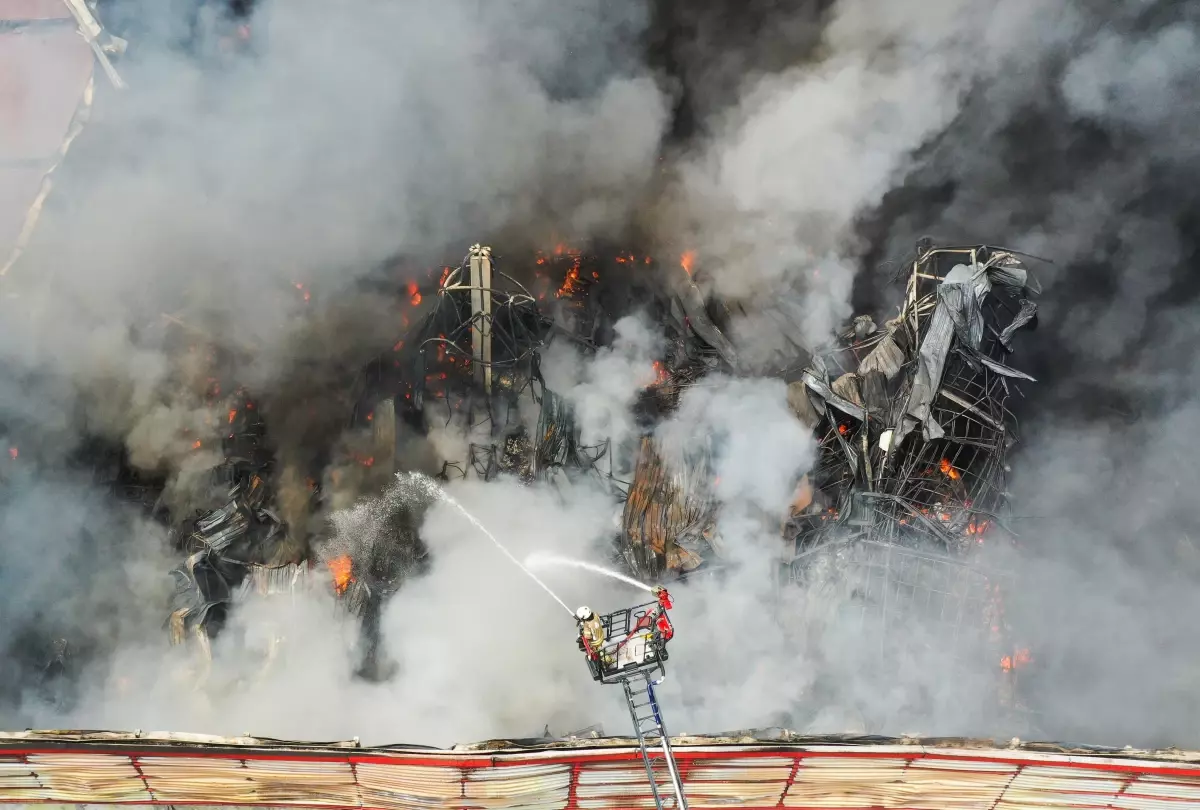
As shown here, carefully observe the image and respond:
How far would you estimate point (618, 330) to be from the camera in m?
12.4

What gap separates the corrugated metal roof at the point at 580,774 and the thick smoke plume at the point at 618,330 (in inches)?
90.8

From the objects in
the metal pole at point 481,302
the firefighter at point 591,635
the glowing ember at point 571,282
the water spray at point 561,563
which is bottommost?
the firefighter at point 591,635

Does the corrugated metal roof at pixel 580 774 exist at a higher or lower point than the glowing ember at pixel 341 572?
lower

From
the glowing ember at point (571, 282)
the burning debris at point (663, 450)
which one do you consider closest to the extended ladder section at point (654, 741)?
the burning debris at point (663, 450)

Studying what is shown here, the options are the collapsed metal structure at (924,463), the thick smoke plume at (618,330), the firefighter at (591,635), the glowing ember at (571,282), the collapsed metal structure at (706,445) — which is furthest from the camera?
the glowing ember at (571,282)

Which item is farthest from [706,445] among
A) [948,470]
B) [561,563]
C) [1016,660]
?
[1016,660]

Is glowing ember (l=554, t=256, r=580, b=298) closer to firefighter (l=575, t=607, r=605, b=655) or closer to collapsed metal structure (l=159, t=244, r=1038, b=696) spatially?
collapsed metal structure (l=159, t=244, r=1038, b=696)

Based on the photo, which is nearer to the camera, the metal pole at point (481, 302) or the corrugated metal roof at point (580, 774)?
the corrugated metal roof at point (580, 774)

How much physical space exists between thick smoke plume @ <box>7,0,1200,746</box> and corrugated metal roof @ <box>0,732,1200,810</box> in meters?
2.31

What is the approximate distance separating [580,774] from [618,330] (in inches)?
254

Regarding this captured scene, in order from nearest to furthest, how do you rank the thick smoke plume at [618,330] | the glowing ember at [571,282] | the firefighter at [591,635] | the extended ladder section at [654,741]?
the extended ladder section at [654,741] < the firefighter at [591,635] < the thick smoke plume at [618,330] < the glowing ember at [571,282]

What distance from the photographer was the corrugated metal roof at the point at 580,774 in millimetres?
7324

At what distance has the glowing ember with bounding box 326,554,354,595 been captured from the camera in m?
11.2

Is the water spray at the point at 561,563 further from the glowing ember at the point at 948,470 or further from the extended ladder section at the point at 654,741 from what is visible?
the glowing ember at the point at 948,470
